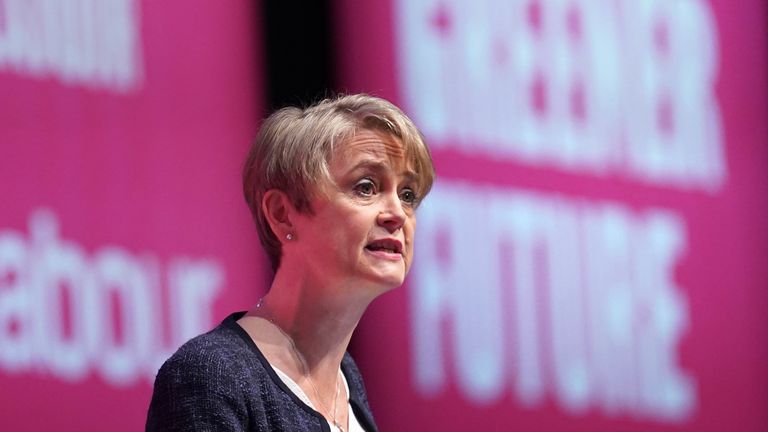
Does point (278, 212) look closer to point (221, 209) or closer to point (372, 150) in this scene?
point (372, 150)

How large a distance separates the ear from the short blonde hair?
1cm

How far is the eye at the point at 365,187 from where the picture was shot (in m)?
1.84

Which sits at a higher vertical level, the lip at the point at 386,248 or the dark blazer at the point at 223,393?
the lip at the point at 386,248

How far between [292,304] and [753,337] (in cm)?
231

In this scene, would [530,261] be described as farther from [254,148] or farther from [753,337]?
[254,148]

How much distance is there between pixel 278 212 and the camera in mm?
1885

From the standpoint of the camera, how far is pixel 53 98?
105 inches

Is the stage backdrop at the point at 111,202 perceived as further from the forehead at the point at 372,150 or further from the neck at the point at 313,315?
the forehead at the point at 372,150

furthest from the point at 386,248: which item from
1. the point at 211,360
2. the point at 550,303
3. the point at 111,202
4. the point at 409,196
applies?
the point at 550,303

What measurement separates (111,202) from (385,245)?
1067mm

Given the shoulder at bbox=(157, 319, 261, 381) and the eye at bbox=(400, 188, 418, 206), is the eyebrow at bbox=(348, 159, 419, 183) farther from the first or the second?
the shoulder at bbox=(157, 319, 261, 381)

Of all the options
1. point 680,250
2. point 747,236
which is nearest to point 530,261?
point 680,250

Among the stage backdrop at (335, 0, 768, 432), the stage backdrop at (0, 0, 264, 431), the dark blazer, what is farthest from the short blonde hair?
the stage backdrop at (335, 0, 768, 432)

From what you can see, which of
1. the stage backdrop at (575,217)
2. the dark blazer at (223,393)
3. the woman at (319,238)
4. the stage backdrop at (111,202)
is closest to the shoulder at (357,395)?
the woman at (319,238)
